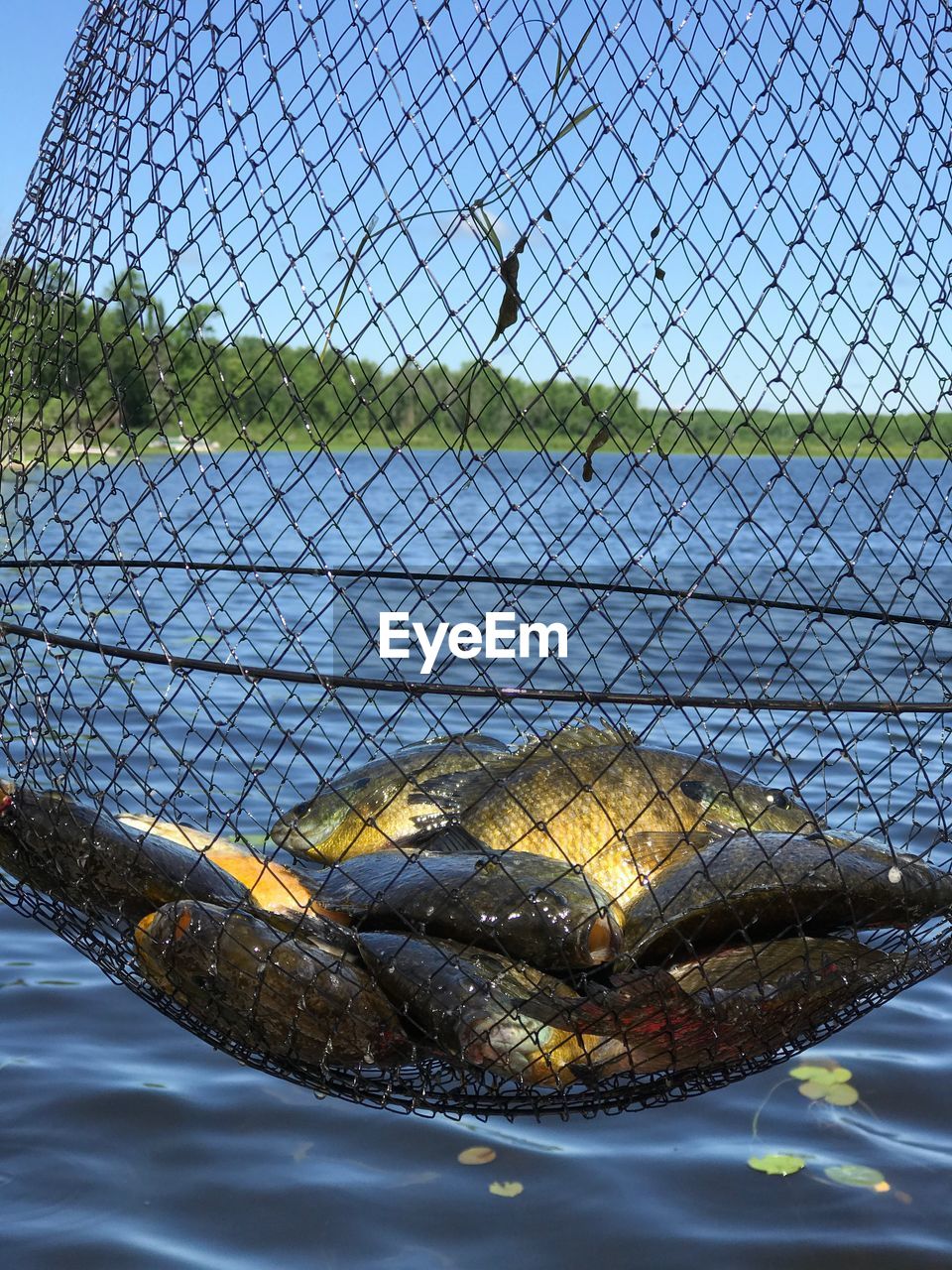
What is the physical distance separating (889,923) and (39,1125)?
2.84 m

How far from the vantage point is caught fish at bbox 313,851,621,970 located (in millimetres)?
3717

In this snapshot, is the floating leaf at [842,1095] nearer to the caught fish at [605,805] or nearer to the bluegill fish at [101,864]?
the caught fish at [605,805]

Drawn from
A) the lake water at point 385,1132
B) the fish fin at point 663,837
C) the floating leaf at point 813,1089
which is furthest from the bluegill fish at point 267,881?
the floating leaf at point 813,1089

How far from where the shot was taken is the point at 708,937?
388cm

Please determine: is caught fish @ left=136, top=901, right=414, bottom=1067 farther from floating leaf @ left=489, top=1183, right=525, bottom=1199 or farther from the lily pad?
the lily pad

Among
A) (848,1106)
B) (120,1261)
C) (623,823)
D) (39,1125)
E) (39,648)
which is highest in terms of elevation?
(39,648)

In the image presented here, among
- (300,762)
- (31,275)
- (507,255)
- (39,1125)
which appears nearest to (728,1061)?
(507,255)

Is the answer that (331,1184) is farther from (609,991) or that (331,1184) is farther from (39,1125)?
(609,991)

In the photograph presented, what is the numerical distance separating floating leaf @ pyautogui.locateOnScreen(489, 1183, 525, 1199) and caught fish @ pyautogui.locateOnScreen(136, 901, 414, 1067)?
1.26 meters

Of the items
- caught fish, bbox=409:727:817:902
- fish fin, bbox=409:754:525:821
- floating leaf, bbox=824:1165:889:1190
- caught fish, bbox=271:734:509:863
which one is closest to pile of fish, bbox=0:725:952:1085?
caught fish, bbox=409:727:817:902

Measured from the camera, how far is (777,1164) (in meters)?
4.78

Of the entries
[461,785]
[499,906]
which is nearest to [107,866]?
[499,906]

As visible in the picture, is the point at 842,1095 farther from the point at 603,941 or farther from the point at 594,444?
the point at 594,444

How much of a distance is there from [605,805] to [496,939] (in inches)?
41.8
